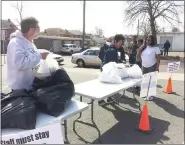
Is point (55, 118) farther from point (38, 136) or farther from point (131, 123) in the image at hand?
point (131, 123)

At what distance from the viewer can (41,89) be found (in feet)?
8.68

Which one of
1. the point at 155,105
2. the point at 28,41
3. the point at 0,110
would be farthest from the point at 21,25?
the point at 155,105

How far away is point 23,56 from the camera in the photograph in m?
2.59

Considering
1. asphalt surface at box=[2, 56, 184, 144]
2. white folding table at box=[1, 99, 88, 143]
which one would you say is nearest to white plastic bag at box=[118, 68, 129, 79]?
asphalt surface at box=[2, 56, 184, 144]

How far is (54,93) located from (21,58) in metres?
0.53

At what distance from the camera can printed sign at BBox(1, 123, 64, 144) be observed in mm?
2076

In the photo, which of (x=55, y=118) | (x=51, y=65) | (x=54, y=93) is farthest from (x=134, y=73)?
(x=55, y=118)

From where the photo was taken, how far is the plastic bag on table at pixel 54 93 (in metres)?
2.56

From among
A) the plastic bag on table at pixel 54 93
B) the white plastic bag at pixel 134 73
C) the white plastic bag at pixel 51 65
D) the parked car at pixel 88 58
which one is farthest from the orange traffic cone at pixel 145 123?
the parked car at pixel 88 58

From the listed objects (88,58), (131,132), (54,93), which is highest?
(54,93)

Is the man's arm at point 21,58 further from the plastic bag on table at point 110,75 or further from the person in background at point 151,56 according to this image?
the person in background at point 151,56

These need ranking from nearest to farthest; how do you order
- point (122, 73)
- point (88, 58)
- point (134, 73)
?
point (122, 73)
point (134, 73)
point (88, 58)

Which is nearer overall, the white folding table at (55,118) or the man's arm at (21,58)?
the white folding table at (55,118)

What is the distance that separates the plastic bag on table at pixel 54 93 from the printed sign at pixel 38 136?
15.7 inches
